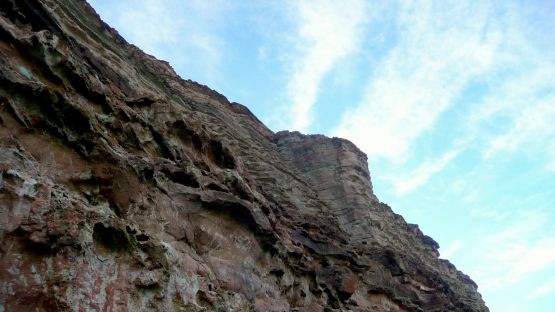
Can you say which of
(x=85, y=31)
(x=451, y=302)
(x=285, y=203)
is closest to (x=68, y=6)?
(x=85, y=31)

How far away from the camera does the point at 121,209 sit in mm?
9234

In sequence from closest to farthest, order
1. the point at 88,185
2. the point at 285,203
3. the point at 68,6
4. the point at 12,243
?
the point at 12,243 < the point at 88,185 < the point at 68,6 < the point at 285,203

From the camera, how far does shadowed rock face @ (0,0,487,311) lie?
23.2ft

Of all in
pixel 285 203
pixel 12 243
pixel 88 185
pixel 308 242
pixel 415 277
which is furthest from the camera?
pixel 415 277

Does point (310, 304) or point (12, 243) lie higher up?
point (310, 304)

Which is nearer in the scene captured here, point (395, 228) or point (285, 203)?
point (285, 203)

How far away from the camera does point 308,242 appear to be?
736 inches

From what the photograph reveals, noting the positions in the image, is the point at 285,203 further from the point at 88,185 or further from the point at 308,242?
the point at 88,185

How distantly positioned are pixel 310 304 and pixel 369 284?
6582mm

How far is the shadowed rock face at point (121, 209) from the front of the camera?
7066mm

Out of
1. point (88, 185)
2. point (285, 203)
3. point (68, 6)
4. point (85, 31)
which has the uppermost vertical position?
point (68, 6)

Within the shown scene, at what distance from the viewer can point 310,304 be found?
48.2 feet

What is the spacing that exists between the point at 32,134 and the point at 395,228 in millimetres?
27481

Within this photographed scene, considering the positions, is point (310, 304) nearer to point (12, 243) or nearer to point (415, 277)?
point (12, 243)
